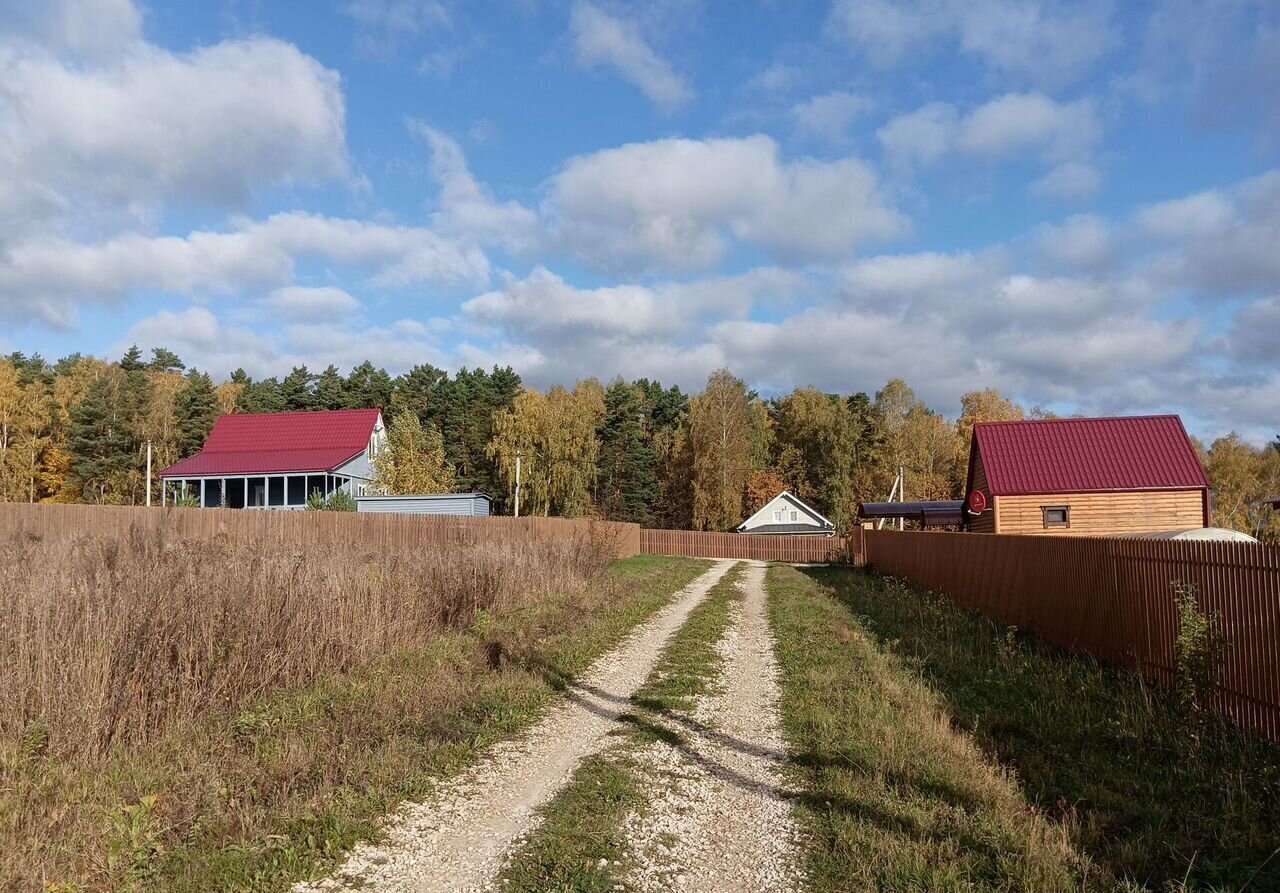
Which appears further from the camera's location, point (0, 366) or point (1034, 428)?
point (0, 366)

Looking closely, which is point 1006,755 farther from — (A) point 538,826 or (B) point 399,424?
(B) point 399,424

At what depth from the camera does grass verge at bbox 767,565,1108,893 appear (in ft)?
13.5

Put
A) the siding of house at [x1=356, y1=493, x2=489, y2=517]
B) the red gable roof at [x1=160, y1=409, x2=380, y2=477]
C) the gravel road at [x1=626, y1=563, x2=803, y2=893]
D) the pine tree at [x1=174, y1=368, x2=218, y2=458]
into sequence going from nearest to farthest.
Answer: the gravel road at [x1=626, y1=563, x2=803, y2=893] < the siding of house at [x1=356, y1=493, x2=489, y2=517] < the red gable roof at [x1=160, y1=409, x2=380, y2=477] < the pine tree at [x1=174, y1=368, x2=218, y2=458]

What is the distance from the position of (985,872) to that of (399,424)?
4968cm

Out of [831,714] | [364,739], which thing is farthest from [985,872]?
[364,739]

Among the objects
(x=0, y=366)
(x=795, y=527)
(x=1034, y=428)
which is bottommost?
(x=795, y=527)

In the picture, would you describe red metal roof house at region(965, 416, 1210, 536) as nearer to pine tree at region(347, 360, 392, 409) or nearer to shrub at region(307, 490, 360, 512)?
shrub at region(307, 490, 360, 512)

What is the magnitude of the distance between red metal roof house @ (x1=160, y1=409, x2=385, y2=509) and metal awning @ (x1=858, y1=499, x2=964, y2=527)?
27.1 m

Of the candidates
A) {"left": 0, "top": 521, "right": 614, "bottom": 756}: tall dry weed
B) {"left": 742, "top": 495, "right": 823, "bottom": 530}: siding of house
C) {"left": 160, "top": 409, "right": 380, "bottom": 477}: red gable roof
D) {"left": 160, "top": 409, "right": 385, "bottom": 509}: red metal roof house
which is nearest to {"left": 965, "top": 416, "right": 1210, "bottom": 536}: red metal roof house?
{"left": 0, "top": 521, "right": 614, "bottom": 756}: tall dry weed

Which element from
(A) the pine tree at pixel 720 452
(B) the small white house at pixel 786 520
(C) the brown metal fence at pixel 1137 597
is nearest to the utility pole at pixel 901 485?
(B) the small white house at pixel 786 520

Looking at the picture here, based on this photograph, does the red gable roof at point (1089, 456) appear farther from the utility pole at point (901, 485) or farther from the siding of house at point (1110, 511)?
the utility pole at point (901, 485)

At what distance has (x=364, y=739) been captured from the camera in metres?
6.25

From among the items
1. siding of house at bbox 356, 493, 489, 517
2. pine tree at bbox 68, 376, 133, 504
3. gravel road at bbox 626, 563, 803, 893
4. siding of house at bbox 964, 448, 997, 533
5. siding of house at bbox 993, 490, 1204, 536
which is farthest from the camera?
pine tree at bbox 68, 376, 133, 504

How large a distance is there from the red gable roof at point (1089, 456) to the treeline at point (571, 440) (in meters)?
28.8
